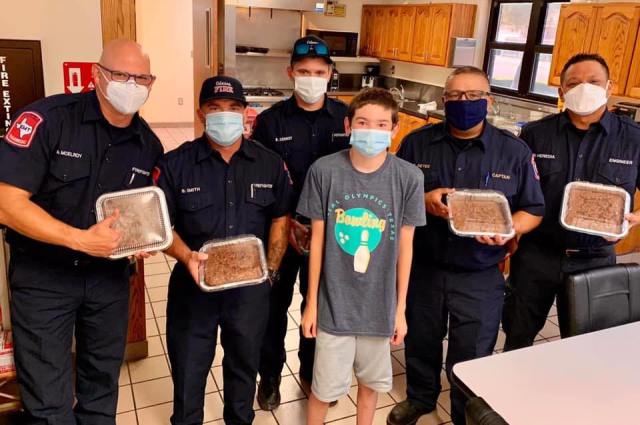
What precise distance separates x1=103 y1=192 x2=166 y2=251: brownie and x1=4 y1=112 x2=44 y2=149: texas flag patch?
0.32 m

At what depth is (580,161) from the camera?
2.26 metres

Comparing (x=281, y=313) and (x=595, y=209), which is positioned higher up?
(x=595, y=209)

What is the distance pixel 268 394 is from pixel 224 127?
1384 millimetres

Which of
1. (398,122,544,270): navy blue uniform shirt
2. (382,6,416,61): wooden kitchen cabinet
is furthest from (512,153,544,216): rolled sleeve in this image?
(382,6,416,61): wooden kitchen cabinet

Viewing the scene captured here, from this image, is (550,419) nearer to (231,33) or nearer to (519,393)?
(519,393)

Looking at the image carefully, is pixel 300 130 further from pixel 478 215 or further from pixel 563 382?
pixel 563 382

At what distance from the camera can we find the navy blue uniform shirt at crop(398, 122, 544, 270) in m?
2.10

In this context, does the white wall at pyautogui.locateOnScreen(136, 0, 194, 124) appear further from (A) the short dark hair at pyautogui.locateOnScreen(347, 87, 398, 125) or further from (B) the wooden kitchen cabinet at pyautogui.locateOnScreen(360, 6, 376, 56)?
(A) the short dark hair at pyautogui.locateOnScreen(347, 87, 398, 125)

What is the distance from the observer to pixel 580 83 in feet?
7.24

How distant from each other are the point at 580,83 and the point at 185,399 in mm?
2159

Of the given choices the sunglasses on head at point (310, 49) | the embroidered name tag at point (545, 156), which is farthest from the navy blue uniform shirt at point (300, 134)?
the embroidered name tag at point (545, 156)

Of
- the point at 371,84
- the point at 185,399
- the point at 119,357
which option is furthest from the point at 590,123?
the point at 371,84

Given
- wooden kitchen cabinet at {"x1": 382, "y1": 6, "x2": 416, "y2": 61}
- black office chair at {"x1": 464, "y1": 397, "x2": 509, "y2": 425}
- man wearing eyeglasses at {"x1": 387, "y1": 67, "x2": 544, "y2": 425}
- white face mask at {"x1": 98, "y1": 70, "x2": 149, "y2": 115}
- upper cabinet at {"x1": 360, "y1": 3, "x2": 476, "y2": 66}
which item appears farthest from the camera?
wooden kitchen cabinet at {"x1": 382, "y1": 6, "x2": 416, "y2": 61}

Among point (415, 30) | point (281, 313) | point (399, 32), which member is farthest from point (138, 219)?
point (399, 32)
